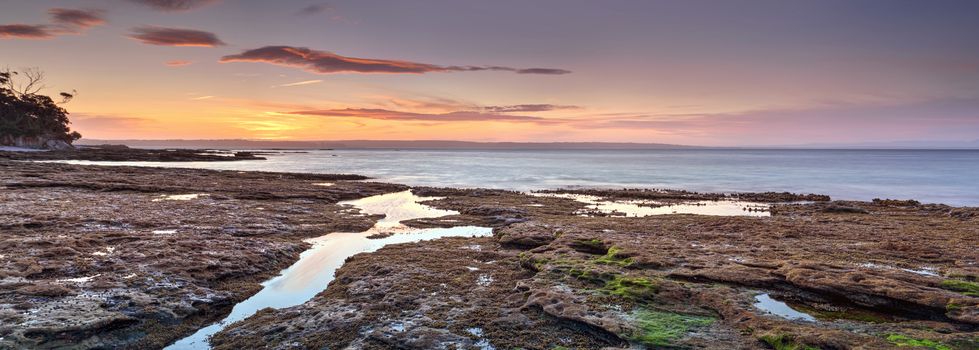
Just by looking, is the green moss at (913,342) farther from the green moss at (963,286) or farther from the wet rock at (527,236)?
the wet rock at (527,236)

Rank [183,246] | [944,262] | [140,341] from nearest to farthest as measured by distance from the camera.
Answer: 1. [140,341]
2. [944,262]
3. [183,246]

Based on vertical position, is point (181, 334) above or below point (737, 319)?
below

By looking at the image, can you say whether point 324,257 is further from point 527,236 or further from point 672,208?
point 672,208

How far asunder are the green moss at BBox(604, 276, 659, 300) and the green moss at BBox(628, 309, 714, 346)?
2.40 feet

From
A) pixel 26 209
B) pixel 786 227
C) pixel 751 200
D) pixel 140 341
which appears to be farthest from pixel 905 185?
pixel 26 209

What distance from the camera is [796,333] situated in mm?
7578

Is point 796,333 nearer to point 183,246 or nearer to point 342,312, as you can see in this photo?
point 342,312

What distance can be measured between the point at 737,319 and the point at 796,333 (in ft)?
3.47

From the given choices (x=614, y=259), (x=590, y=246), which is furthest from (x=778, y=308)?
(x=590, y=246)

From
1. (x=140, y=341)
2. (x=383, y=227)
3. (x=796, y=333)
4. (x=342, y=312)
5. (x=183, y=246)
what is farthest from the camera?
(x=383, y=227)

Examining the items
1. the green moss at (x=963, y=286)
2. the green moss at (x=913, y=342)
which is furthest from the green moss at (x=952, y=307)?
the green moss at (x=913, y=342)

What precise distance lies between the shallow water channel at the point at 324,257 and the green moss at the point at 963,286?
1355 centimetres

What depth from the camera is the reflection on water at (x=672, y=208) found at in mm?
27031

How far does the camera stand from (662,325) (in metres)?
8.44
